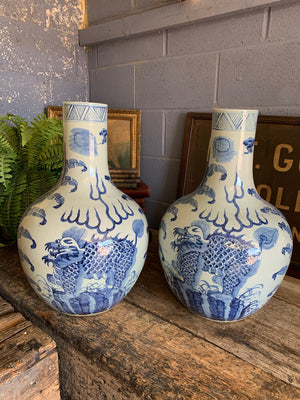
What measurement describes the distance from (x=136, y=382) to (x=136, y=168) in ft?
2.29

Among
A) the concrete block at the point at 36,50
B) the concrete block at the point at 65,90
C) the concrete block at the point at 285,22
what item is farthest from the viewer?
the concrete block at the point at 65,90

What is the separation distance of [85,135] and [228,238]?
0.32m

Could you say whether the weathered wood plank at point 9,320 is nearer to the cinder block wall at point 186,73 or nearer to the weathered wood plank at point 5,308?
the weathered wood plank at point 5,308

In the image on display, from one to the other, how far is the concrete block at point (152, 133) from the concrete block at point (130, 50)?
0.20 meters

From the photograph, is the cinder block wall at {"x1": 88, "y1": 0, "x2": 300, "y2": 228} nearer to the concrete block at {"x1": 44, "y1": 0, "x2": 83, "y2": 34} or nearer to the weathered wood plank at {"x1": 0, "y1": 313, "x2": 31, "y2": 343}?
the concrete block at {"x1": 44, "y1": 0, "x2": 83, "y2": 34}

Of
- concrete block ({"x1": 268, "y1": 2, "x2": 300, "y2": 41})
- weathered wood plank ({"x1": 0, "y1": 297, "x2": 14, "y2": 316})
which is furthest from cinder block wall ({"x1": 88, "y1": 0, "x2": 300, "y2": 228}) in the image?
weathered wood plank ({"x1": 0, "y1": 297, "x2": 14, "y2": 316})

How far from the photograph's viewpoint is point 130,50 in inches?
44.2

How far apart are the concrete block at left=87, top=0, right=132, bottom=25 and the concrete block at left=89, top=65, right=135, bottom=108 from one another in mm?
186

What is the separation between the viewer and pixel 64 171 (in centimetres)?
61

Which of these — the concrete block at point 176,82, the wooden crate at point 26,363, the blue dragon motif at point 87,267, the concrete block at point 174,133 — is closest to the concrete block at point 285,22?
the concrete block at point 176,82

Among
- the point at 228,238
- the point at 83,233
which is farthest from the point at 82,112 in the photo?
the point at 228,238

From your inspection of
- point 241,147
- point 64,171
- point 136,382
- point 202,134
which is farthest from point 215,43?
point 136,382

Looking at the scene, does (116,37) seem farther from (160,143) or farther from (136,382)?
(136,382)

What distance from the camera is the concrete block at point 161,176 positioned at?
3.61 feet
